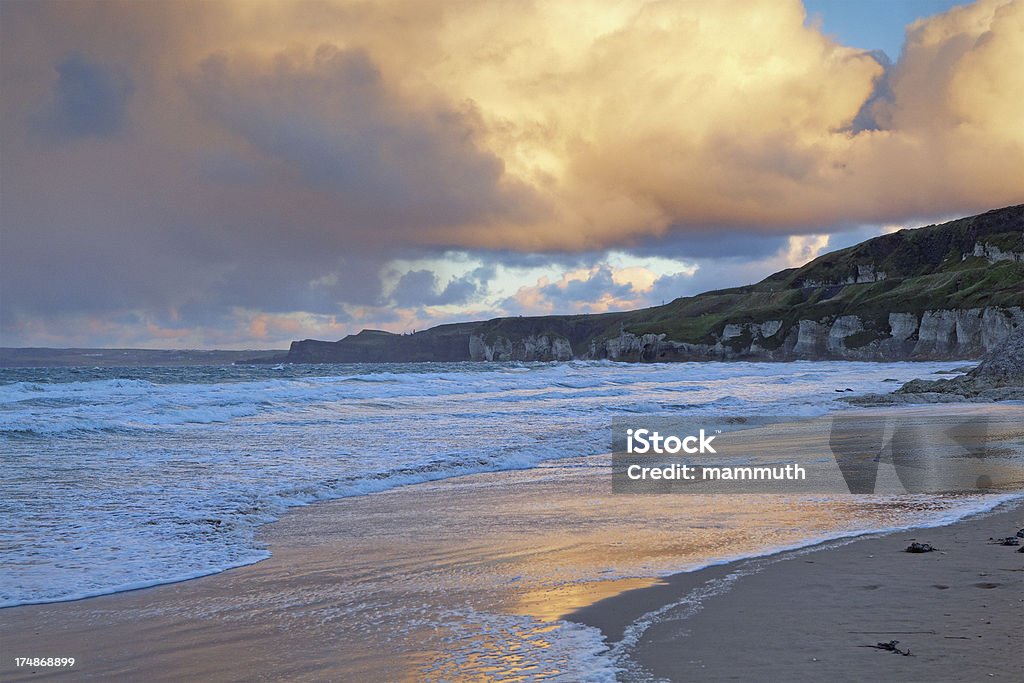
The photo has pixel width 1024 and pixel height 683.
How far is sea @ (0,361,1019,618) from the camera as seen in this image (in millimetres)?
9203

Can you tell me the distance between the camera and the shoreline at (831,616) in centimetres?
514

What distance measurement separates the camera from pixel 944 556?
8258mm

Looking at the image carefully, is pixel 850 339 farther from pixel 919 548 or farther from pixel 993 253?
pixel 919 548

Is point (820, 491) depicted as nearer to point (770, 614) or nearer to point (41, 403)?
point (770, 614)

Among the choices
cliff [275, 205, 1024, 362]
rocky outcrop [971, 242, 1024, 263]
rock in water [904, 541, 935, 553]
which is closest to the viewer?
rock in water [904, 541, 935, 553]

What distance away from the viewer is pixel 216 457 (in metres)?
17.9

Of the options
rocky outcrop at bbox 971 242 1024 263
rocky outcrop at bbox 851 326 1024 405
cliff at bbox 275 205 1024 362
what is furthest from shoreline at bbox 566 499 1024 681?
rocky outcrop at bbox 971 242 1024 263

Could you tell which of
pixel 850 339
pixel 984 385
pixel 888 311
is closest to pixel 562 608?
pixel 984 385

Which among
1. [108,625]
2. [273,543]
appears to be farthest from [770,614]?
[273,543]

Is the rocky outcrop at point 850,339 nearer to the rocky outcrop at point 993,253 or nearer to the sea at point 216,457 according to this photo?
the rocky outcrop at point 993,253

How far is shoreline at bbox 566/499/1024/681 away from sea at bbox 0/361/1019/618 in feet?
13.0

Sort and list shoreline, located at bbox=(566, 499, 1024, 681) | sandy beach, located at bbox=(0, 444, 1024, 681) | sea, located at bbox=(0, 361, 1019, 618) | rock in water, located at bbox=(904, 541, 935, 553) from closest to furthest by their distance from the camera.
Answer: shoreline, located at bbox=(566, 499, 1024, 681) < sandy beach, located at bbox=(0, 444, 1024, 681) < rock in water, located at bbox=(904, 541, 935, 553) < sea, located at bbox=(0, 361, 1019, 618)

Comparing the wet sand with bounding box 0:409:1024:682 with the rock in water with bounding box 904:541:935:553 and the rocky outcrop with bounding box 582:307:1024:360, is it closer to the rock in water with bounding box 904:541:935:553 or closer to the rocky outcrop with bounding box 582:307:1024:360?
the rock in water with bounding box 904:541:935:553

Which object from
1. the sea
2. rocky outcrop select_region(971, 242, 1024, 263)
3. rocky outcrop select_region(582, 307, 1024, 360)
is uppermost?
rocky outcrop select_region(971, 242, 1024, 263)
